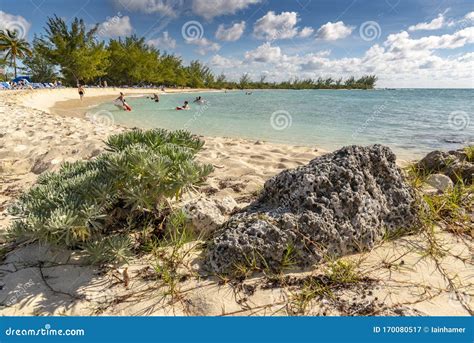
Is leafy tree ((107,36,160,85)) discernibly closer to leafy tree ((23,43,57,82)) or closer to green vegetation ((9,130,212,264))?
leafy tree ((23,43,57,82))

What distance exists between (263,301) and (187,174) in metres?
0.99

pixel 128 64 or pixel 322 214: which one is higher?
pixel 128 64

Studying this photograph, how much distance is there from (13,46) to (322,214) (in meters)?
59.5

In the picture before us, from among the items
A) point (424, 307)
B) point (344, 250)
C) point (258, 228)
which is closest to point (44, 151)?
point (258, 228)

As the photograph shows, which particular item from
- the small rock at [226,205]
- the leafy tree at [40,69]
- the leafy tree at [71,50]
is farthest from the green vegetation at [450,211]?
the leafy tree at [40,69]

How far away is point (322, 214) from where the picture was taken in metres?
2.18

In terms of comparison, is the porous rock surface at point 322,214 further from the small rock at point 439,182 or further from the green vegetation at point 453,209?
the small rock at point 439,182

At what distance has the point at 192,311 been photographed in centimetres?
178

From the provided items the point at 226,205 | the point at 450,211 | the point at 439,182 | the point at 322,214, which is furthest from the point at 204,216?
the point at 439,182

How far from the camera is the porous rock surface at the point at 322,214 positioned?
81.0 inches

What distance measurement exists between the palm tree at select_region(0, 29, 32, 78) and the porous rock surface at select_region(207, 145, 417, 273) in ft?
186

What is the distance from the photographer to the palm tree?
144 ft

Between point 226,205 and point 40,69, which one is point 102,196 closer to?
point 226,205

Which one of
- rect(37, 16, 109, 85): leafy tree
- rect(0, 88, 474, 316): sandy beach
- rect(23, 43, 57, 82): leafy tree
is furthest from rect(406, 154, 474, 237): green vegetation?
rect(23, 43, 57, 82): leafy tree
